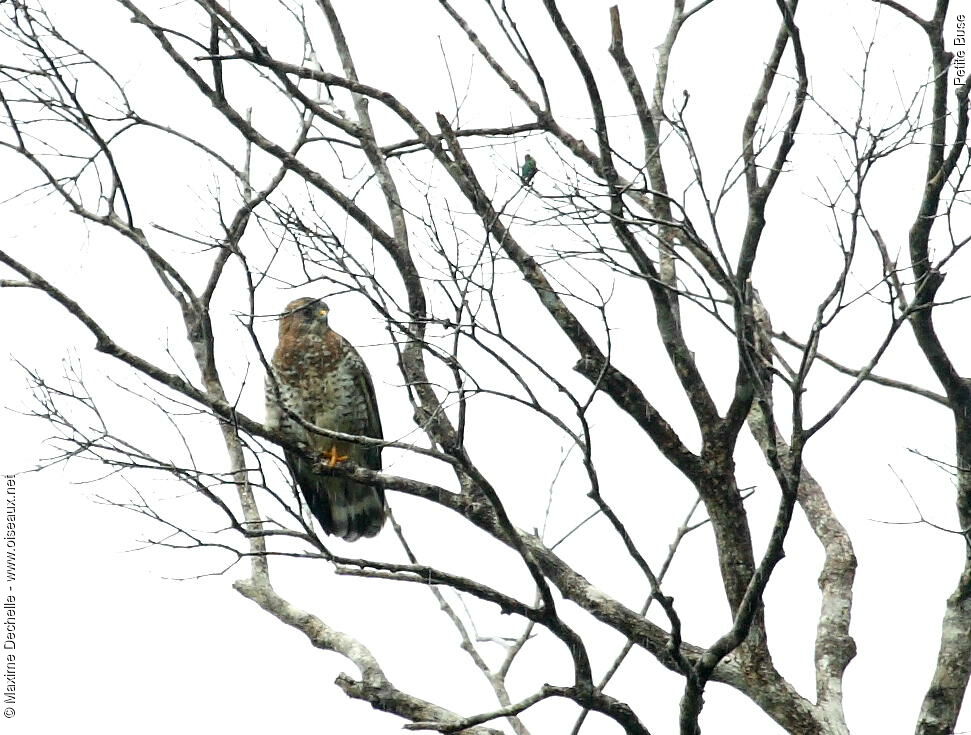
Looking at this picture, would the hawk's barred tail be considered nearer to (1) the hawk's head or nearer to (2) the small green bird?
(1) the hawk's head

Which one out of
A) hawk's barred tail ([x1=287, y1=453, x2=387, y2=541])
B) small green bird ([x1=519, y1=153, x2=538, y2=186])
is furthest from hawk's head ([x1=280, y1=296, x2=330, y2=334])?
small green bird ([x1=519, y1=153, x2=538, y2=186])

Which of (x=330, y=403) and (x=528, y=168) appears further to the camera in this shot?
(x=330, y=403)

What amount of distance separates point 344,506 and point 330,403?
0.64 metres

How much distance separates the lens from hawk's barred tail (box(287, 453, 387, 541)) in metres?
7.07

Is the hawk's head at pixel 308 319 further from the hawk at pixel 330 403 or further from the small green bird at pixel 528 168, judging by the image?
the small green bird at pixel 528 168

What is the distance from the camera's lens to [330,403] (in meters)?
7.04

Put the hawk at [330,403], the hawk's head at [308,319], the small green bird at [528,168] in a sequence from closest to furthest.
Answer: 1. the small green bird at [528,168]
2. the hawk at [330,403]
3. the hawk's head at [308,319]

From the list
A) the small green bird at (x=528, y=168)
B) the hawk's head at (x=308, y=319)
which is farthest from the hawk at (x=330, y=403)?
the small green bird at (x=528, y=168)

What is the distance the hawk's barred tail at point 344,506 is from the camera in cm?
707

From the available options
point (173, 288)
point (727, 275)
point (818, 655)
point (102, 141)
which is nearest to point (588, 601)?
point (818, 655)

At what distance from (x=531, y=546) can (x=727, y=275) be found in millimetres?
1696

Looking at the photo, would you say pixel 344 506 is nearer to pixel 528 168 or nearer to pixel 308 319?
pixel 308 319

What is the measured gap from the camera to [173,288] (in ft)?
16.4

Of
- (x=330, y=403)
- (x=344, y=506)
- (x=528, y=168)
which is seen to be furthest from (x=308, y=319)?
(x=528, y=168)
